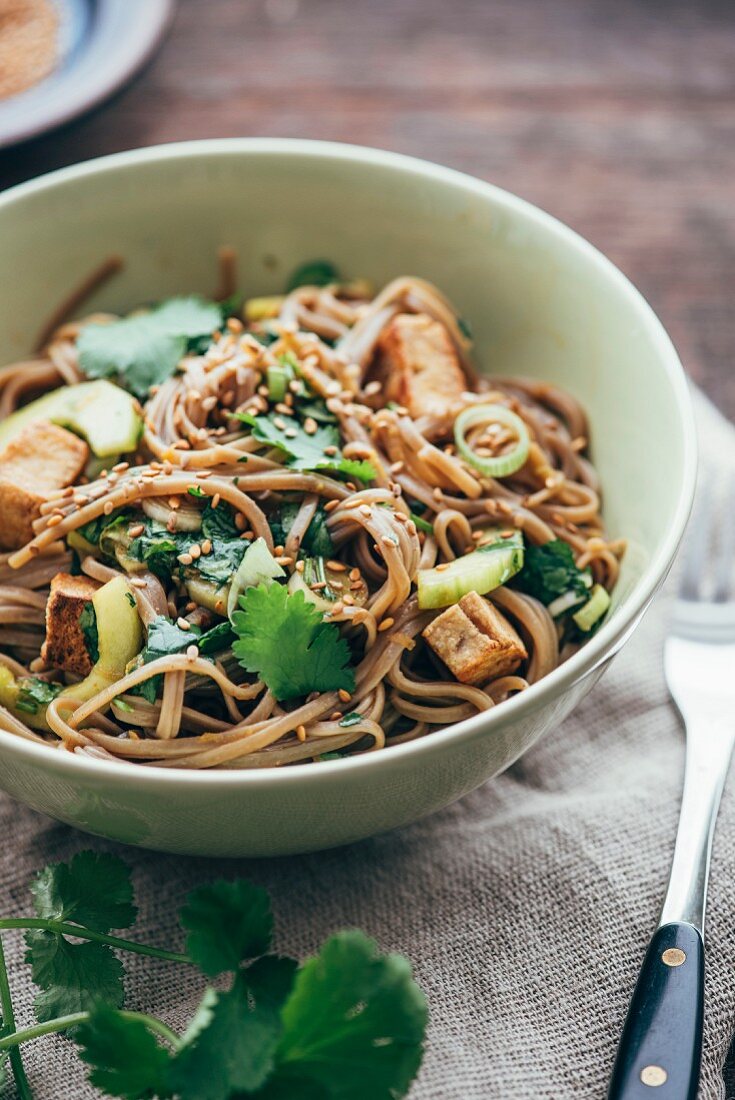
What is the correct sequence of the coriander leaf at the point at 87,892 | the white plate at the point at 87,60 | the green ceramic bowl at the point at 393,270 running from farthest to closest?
1. the white plate at the point at 87,60
2. the green ceramic bowl at the point at 393,270
3. the coriander leaf at the point at 87,892

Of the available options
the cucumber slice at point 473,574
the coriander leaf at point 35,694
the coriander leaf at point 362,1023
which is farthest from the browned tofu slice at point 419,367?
the coriander leaf at point 362,1023

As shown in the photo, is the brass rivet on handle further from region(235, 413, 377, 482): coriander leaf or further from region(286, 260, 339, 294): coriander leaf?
region(286, 260, 339, 294): coriander leaf

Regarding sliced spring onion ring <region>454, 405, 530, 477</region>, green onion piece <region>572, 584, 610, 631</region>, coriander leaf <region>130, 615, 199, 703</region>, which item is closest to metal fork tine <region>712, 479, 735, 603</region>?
green onion piece <region>572, 584, 610, 631</region>

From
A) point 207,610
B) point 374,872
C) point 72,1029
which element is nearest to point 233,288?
point 207,610

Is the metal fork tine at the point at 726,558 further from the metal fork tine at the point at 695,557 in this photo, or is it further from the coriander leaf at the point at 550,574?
the coriander leaf at the point at 550,574

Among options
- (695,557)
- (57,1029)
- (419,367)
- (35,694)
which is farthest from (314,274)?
(57,1029)
